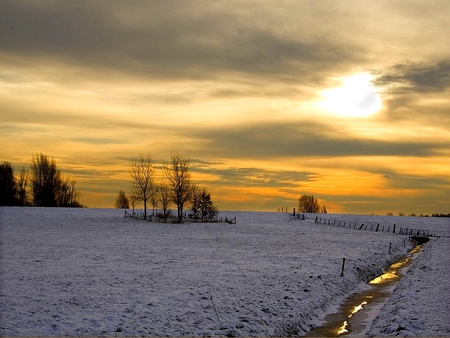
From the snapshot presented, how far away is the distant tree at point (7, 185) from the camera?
13165 cm

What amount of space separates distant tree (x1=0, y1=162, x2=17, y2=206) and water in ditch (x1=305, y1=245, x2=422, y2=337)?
122 meters

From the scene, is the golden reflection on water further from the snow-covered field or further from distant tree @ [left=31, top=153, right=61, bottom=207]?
distant tree @ [left=31, top=153, right=61, bottom=207]

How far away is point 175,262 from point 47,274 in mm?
9684

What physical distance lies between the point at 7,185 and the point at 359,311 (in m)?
132

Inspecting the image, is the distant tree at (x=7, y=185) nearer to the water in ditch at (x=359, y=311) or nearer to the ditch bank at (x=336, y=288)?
the ditch bank at (x=336, y=288)

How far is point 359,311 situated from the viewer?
2334cm

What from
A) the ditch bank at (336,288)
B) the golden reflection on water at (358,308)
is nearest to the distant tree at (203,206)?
the ditch bank at (336,288)

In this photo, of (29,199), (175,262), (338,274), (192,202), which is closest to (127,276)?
(175,262)

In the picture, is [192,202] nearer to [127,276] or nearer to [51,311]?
[127,276]

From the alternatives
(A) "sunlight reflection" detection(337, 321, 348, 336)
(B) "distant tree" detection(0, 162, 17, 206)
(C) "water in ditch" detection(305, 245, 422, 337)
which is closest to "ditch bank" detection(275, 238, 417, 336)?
(C) "water in ditch" detection(305, 245, 422, 337)

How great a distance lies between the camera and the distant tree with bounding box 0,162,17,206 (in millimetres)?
131650

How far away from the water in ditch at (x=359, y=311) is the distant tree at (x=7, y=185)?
122 m

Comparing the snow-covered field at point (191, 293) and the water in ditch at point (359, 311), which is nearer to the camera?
the snow-covered field at point (191, 293)

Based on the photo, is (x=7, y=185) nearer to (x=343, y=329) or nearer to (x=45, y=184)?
(x=45, y=184)
